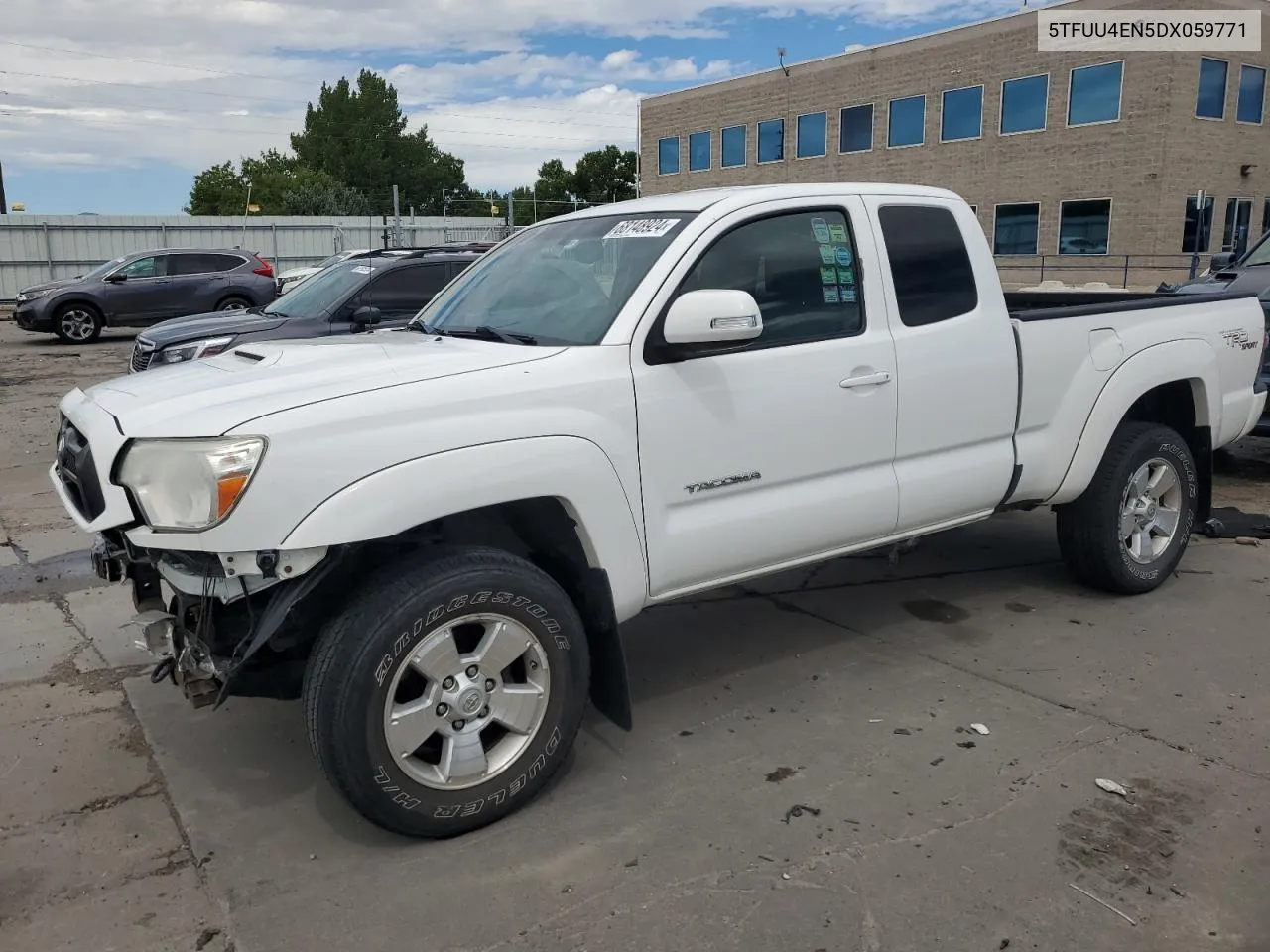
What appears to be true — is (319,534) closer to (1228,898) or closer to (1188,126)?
(1228,898)

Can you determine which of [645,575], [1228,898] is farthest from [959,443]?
[1228,898]

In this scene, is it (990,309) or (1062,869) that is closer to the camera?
(1062,869)

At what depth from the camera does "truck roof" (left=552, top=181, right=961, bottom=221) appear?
397cm

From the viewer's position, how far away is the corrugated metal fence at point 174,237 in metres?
28.3

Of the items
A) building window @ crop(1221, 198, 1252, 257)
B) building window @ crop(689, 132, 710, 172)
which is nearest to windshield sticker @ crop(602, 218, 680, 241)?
building window @ crop(1221, 198, 1252, 257)

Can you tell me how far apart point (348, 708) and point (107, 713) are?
1828mm

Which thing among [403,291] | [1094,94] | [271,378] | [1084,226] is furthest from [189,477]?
[1094,94]

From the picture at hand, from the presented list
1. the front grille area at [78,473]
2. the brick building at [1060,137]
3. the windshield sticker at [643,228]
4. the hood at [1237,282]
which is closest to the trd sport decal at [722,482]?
the windshield sticker at [643,228]

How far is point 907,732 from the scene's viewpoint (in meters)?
3.93

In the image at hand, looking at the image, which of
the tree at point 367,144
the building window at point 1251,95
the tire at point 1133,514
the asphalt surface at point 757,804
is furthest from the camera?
the tree at point 367,144

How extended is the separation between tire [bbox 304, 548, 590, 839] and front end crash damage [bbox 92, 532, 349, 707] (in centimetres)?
14

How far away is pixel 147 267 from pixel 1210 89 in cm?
2814

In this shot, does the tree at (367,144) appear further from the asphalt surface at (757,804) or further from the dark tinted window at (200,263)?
the asphalt surface at (757,804)

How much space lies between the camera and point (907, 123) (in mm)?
36969
